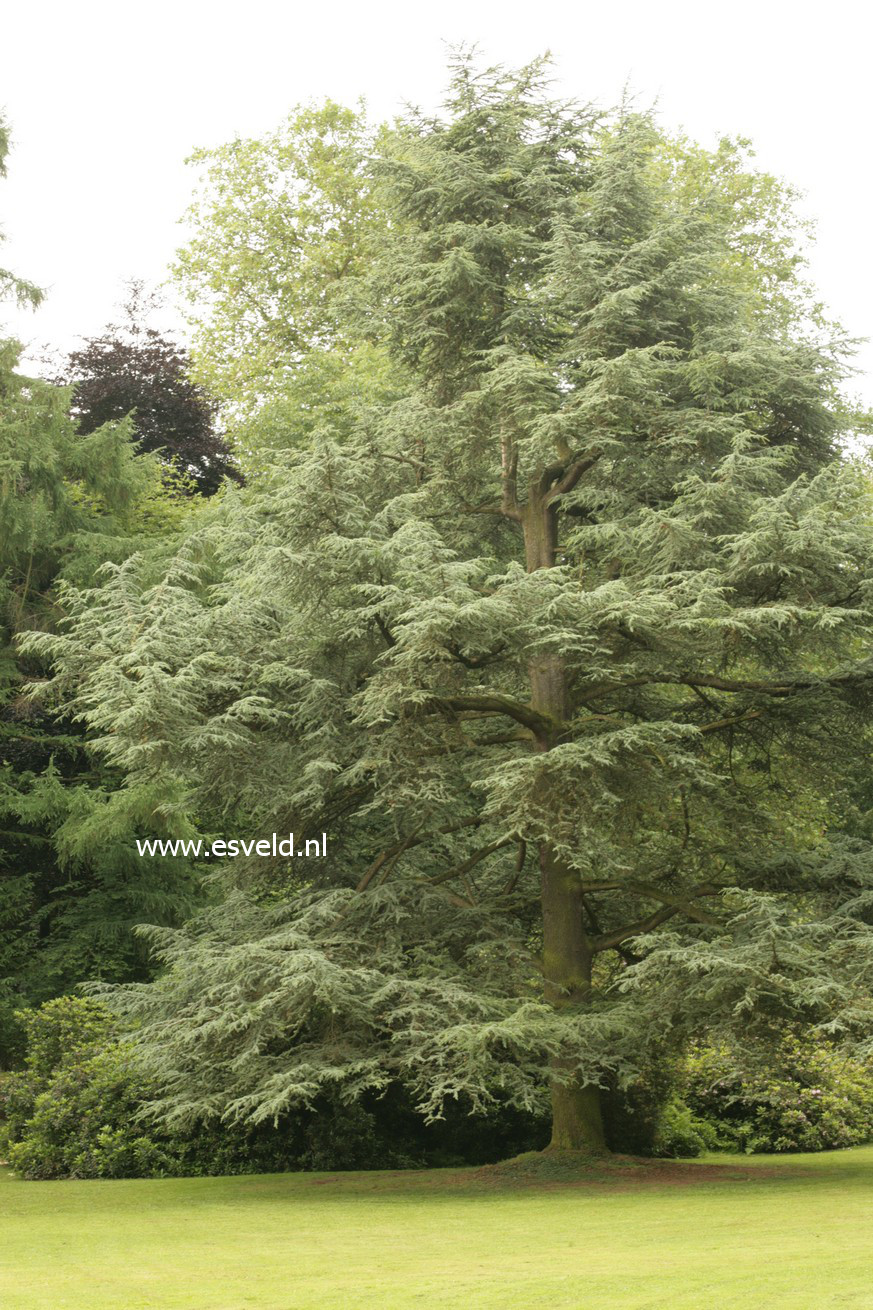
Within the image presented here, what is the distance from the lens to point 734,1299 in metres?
6.21

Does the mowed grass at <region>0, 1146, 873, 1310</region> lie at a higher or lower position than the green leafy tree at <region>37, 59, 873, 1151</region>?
lower

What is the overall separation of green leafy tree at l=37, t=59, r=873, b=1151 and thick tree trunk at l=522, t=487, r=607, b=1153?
4 cm

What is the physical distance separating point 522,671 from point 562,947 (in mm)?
2722

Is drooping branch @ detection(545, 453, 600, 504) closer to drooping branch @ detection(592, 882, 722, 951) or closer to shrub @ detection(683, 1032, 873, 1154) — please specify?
drooping branch @ detection(592, 882, 722, 951)

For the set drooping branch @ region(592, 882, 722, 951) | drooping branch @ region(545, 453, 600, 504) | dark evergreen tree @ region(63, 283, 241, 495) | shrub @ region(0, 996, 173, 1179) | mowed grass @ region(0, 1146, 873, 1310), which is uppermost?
dark evergreen tree @ region(63, 283, 241, 495)

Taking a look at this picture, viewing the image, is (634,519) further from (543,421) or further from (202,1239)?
(202,1239)

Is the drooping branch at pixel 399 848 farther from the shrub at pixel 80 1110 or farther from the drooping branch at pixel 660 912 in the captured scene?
the shrub at pixel 80 1110

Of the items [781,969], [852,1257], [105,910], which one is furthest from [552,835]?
[105,910]

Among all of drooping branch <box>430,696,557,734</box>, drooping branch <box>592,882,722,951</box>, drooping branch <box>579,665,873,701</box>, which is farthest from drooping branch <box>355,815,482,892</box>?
drooping branch <box>579,665,873,701</box>

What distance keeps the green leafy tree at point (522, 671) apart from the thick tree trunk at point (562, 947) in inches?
1.4

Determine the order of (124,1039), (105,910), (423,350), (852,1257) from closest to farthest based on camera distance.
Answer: (852,1257), (124,1039), (423,350), (105,910)

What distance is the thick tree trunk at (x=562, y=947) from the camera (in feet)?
41.6

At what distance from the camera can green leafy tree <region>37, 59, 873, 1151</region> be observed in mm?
11117

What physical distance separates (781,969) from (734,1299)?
4442 millimetres
